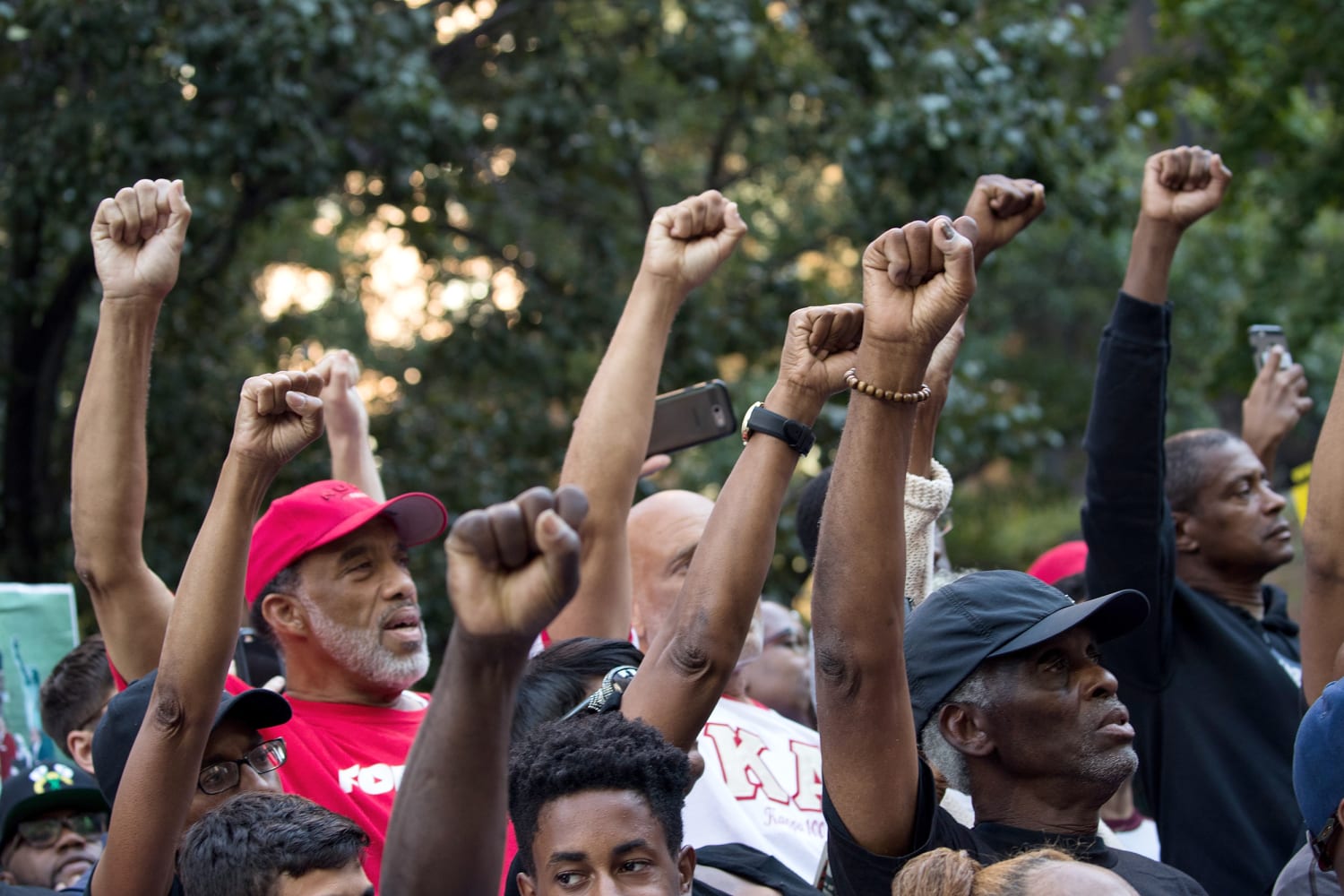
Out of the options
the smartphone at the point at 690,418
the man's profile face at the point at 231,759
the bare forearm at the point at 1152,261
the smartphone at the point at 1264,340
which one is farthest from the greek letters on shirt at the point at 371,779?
the smartphone at the point at 1264,340

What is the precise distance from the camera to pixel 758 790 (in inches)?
136

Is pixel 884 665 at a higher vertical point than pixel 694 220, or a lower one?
lower

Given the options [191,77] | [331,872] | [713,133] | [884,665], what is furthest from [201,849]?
[713,133]

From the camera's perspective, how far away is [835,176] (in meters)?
13.3

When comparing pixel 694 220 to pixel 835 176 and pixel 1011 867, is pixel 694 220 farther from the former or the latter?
pixel 835 176

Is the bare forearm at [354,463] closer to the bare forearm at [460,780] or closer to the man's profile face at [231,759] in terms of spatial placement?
the man's profile face at [231,759]

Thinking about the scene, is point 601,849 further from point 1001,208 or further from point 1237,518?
point 1237,518

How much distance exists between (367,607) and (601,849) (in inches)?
55.3

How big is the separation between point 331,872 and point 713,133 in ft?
27.4

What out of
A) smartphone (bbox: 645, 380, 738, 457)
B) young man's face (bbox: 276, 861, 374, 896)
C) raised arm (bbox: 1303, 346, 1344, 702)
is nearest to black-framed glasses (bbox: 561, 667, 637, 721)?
young man's face (bbox: 276, 861, 374, 896)

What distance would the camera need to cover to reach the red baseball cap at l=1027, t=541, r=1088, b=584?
494 cm

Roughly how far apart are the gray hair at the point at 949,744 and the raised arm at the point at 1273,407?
2.10 m

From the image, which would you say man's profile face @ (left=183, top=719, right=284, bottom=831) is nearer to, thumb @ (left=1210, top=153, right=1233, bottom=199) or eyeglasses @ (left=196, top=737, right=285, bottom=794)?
eyeglasses @ (left=196, top=737, right=285, bottom=794)

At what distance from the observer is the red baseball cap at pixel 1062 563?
4.94 meters
